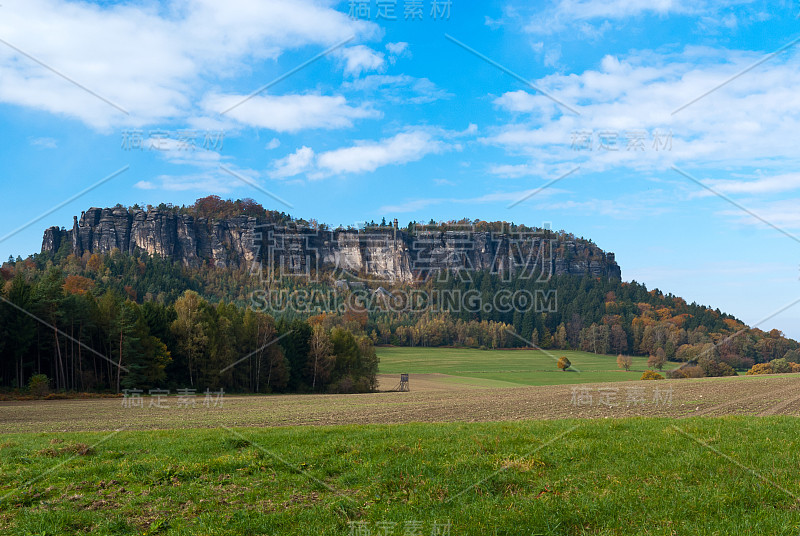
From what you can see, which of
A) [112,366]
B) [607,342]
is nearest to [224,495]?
[112,366]

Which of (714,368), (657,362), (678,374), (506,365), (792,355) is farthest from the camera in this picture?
(506,365)

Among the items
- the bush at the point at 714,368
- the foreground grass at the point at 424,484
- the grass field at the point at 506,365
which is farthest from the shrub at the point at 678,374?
the foreground grass at the point at 424,484

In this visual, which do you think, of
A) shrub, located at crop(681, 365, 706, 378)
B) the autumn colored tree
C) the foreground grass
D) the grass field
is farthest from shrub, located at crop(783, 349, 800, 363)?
the foreground grass

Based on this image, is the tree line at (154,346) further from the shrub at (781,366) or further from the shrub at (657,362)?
the shrub at (657,362)

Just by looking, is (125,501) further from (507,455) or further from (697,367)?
(697,367)

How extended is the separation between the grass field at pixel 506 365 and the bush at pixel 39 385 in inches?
2340

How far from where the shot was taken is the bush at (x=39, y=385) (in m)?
45.2

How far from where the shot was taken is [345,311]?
16050 cm

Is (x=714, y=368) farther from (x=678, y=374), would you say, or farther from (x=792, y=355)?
(x=792, y=355)

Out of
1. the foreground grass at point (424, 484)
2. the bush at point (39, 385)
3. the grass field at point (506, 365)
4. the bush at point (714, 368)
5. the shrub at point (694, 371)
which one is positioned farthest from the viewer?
the grass field at point (506, 365)

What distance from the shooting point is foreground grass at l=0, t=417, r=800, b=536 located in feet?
26.9

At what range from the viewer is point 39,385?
45719 millimetres

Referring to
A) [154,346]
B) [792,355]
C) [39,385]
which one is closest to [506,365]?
[792,355]

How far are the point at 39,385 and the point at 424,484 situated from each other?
155ft
